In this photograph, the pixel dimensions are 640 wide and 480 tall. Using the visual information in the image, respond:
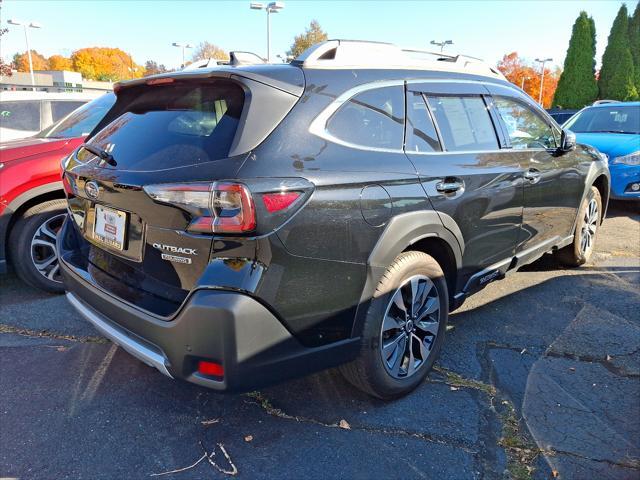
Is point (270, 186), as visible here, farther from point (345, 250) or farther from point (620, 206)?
point (620, 206)

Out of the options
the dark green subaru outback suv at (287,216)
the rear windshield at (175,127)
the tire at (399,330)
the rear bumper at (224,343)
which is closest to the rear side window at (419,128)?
the dark green subaru outback suv at (287,216)

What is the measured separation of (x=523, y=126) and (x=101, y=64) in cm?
10371

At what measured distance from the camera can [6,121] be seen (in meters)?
6.01

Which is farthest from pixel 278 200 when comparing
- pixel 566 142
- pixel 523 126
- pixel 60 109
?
pixel 60 109

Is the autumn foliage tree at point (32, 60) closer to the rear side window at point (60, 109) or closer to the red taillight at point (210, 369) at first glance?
the rear side window at point (60, 109)

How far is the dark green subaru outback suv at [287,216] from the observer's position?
6.82 ft

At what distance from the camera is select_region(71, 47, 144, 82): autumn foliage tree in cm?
9002

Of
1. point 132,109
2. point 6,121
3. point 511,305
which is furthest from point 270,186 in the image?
point 6,121

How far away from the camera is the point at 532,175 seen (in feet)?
12.4

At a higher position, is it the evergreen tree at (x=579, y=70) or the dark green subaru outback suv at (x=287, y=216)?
the evergreen tree at (x=579, y=70)

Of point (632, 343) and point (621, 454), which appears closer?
point (621, 454)

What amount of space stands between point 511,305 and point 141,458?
3171 mm

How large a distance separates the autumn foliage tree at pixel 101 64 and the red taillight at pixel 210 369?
97.6 meters

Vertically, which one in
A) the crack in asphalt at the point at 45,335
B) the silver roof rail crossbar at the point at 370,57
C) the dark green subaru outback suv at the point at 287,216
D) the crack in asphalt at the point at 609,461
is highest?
the silver roof rail crossbar at the point at 370,57
